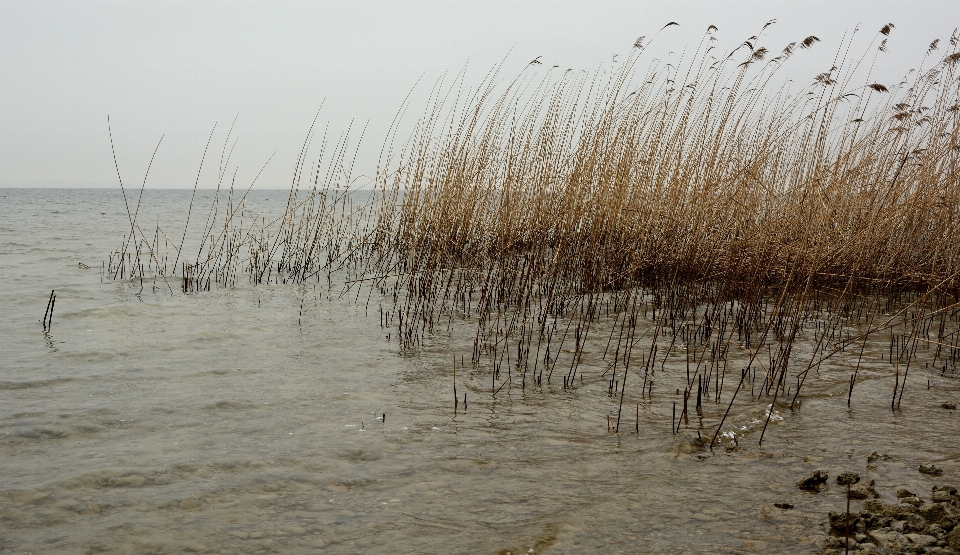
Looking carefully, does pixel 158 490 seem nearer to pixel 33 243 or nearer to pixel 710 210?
pixel 710 210

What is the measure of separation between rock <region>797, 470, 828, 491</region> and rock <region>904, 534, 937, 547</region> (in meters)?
0.39

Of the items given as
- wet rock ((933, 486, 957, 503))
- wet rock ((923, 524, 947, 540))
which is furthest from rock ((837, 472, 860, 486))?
wet rock ((923, 524, 947, 540))

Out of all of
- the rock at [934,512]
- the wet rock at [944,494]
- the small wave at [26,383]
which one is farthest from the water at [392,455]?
the rock at [934,512]

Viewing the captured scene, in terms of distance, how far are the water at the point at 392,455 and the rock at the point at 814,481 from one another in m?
0.04

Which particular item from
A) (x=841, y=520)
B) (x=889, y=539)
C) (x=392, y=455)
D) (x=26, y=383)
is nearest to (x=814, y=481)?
(x=841, y=520)

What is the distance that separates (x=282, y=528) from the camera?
1888 millimetres

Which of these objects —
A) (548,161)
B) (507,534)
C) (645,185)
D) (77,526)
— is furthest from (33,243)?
(507,534)

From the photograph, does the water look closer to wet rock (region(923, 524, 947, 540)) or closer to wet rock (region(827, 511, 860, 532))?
wet rock (region(827, 511, 860, 532))

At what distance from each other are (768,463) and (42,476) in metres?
2.45

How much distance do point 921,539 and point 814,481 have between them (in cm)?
42

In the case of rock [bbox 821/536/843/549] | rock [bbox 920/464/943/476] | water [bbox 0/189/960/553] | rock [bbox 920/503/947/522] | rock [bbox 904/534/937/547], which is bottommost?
water [bbox 0/189/960/553]

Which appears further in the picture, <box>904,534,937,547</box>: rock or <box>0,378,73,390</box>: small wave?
<box>0,378,73,390</box>: small wave

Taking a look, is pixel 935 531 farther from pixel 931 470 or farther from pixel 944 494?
pixel 931 470

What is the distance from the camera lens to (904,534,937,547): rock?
1683mm
